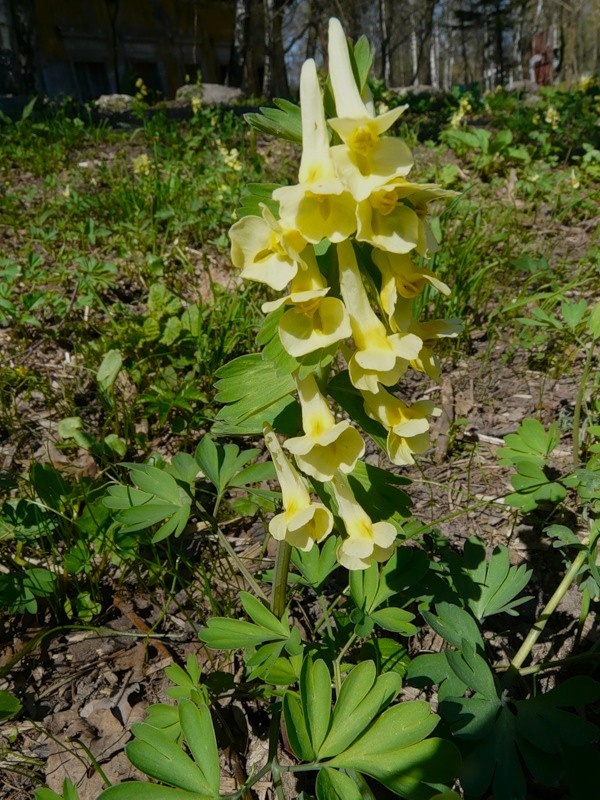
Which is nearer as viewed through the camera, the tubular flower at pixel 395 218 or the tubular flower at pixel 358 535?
the tubular flower at pixel 395 218

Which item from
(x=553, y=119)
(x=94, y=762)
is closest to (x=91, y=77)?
(x=553, y=119)

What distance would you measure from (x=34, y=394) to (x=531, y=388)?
2459 mm

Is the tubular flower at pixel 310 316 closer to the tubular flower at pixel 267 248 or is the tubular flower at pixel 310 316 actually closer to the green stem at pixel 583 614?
the tubular flower at pixel 267 248

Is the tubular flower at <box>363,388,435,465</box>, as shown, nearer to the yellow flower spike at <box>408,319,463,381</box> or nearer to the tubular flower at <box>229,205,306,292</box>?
the yellow flower spike at <box>408,319,463,381</box>

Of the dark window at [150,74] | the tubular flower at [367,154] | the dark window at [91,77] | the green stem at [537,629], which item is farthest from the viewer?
the dark window at [150,74]

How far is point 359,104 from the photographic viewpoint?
1.09 meters

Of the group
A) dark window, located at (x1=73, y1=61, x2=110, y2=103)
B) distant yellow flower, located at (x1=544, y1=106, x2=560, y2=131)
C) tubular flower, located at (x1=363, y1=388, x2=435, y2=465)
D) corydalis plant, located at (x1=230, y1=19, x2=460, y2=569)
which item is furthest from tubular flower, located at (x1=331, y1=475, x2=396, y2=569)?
dark window, located at (x1=73, y1=61, x2=110, y2=103)

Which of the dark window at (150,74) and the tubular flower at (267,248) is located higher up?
the dark window at (150,74)

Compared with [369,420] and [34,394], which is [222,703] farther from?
[34,394]

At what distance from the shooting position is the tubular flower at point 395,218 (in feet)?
3.31

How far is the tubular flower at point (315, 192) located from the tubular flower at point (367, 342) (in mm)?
85

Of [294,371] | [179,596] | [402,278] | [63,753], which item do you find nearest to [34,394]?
[179,596]

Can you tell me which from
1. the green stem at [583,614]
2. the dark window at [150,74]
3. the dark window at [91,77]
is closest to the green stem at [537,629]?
the green stem at [583,614]

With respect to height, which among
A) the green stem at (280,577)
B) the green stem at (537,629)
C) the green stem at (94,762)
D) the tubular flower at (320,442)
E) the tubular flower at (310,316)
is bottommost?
the green stem at (94,762)
